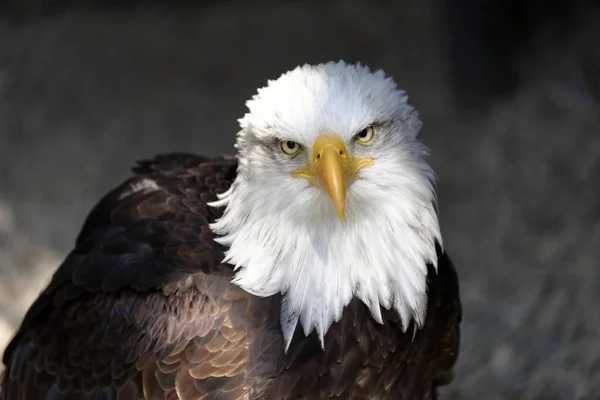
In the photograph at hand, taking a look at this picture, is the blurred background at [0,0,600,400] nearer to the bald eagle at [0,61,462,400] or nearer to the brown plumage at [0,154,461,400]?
the brown plumage at [0,154,461,400]

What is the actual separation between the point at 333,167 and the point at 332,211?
22cm

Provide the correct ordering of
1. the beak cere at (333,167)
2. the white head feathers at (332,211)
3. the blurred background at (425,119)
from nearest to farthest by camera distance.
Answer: the beak cere at (333,167) → the white head feathers at (332,211) → the blurred background at (425,119)

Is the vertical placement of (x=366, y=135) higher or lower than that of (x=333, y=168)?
higher

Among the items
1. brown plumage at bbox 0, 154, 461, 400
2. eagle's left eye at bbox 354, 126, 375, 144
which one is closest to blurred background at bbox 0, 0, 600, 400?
brown plumage at bbox 0, 154, 461, 400

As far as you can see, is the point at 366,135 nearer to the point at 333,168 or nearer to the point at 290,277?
the point at 333,168

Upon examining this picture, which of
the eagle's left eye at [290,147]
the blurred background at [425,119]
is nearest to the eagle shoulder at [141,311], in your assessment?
the eagle's left eye at [290,147]

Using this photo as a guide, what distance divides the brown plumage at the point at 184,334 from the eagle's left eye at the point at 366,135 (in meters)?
0.53

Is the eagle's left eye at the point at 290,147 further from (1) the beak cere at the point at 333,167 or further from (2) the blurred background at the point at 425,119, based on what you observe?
(2) the blurred background at the point at 425,119

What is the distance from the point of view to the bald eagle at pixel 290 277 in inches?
115

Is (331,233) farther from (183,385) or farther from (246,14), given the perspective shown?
(246,14)

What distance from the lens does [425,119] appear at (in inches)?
268

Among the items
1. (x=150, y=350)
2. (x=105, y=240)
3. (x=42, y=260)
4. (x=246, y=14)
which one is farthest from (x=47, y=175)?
(x=150, y=350)

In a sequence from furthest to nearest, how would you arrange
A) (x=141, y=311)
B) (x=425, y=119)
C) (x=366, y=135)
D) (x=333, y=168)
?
(x=425, y=119) → (x=141, y=311) → (x=366, y=135) → (x=333, y=168)

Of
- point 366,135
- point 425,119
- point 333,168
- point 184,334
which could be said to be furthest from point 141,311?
point 425,119
